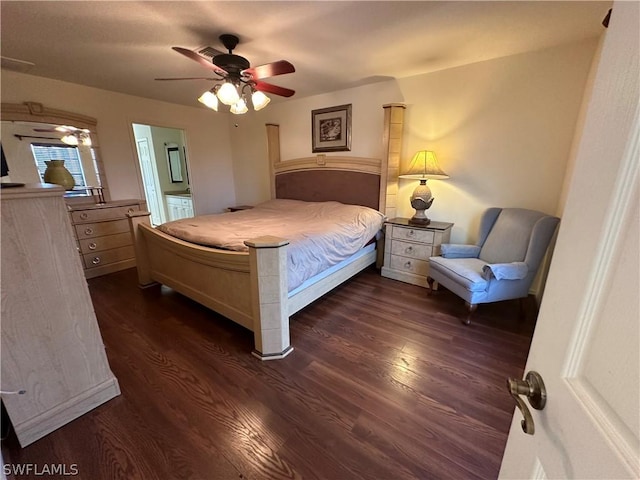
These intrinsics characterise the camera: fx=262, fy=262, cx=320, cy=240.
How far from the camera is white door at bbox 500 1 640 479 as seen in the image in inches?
13.9

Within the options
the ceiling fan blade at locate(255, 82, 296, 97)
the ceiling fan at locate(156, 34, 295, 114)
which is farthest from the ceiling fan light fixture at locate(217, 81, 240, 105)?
the ceiling fan blade at locate(255, 82, 296, 97)

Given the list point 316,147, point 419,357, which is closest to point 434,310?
point 419,357

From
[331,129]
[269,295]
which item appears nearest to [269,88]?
[331,129]

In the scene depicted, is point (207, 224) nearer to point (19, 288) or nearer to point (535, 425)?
point (19, 288)

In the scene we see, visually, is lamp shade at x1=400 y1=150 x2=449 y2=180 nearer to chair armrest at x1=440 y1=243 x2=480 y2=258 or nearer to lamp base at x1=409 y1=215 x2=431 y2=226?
lamp base at x1=409 y1=215 x2=431 y2=226

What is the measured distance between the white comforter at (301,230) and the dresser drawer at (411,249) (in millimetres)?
297

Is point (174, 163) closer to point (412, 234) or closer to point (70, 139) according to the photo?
point (70, 139)

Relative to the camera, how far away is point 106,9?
1.75m

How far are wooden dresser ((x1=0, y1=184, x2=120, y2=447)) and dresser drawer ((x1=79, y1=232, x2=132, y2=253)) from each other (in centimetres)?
239

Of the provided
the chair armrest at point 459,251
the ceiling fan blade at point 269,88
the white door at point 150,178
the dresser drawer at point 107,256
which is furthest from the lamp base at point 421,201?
the white door at point 150,178

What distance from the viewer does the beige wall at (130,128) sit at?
3.04 m

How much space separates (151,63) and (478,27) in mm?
2978

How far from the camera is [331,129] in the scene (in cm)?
376
